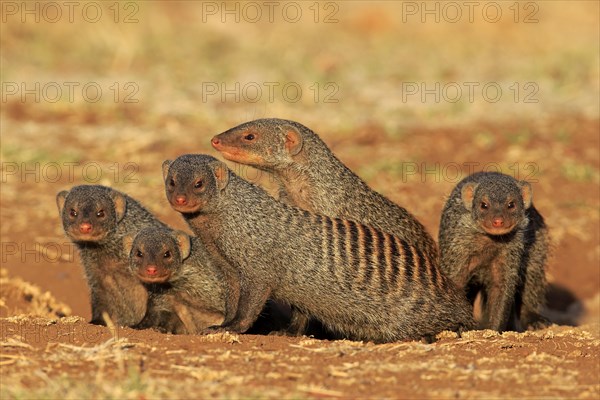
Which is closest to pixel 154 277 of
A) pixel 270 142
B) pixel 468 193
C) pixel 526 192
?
pixel 270 142

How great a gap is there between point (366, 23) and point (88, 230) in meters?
9.26

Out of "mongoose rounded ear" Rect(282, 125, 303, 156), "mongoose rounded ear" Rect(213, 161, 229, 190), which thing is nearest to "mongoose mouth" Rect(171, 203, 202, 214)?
"mongoose rounded ear" Rect(213, 161, 229, 190)

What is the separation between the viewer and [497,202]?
524cm

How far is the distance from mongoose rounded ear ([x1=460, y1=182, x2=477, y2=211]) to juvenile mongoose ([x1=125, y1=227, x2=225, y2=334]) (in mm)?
1352

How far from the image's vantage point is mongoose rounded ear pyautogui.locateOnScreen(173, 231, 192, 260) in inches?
205

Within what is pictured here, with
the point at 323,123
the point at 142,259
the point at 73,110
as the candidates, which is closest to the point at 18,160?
the point at 73,110

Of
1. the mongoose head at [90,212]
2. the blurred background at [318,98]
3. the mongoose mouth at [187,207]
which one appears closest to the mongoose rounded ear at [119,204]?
the mongoose head at [90,212]

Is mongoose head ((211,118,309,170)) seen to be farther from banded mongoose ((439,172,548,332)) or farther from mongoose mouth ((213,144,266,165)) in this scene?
banded mongoose ((439,172,548,332))

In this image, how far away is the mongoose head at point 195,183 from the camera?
4.84 meters

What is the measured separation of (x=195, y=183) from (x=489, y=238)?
5.32 feet

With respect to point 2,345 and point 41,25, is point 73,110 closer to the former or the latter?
point 41,25

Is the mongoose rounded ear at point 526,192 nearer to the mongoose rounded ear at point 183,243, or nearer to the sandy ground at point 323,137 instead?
the sandy ground at point 323,137

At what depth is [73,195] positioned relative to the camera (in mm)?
5328

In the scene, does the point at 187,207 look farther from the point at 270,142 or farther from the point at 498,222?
the point at 498,222
